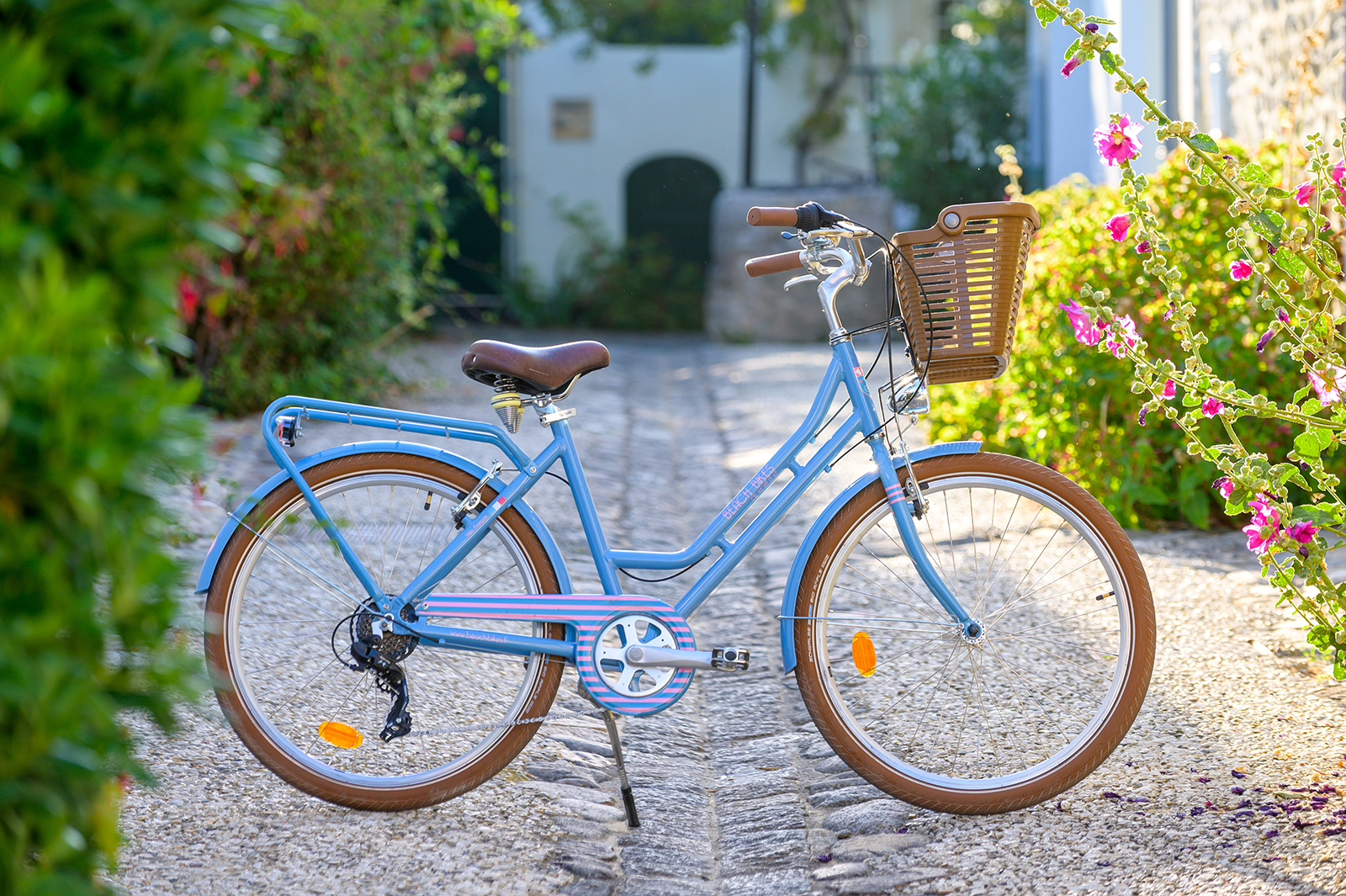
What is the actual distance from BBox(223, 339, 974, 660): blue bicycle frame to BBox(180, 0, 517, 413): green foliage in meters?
3.25

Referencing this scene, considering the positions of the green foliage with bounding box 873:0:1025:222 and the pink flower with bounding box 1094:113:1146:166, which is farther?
the green foliage with bounding box 873:0:1025:222

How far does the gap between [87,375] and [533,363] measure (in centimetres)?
110

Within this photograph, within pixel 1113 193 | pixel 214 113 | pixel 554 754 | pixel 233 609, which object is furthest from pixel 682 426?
pixel 214 113

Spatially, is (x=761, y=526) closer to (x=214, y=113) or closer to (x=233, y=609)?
(x=233, y=609)

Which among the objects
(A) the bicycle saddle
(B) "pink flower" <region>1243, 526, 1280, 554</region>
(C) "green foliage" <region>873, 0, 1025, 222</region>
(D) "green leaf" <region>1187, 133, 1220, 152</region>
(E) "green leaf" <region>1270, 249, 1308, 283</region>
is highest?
(C) "green foliage" <region>873, 0, 1025, 222</region>

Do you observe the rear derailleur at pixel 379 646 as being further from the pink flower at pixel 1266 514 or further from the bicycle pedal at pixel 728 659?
the pink flower at pixel 1266 514

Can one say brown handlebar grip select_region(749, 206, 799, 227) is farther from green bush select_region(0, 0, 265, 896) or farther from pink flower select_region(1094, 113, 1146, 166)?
green bush select_region(0, 0, 265, 896)

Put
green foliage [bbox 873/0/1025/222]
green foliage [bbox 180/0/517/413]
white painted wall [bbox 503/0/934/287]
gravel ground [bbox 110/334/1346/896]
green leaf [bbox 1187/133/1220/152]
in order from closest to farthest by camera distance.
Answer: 1. gravel ground [bbox 110/334/1346/896]
2. green leaf [bbox 1187/133/1220/152]
3. green foliage [bbox 180/0/517/413]
4. green foliage [bbox 873/0/1025/222]
5. white painted wall [bbox 503/0/934/287]

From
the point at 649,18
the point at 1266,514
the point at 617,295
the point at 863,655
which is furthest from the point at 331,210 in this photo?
the point at 649,18

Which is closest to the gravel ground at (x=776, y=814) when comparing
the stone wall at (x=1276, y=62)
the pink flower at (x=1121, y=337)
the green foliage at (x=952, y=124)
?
the pink flower at (x=1121, y=337)

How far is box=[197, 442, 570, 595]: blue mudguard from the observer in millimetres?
2262

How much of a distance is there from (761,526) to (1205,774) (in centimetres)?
107

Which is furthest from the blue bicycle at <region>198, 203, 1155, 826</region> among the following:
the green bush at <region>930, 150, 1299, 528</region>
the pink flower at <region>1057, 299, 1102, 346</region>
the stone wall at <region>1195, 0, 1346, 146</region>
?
the stone wall at <region>1195, 0, 1346, 146</region>

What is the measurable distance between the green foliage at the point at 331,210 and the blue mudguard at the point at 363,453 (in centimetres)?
318
